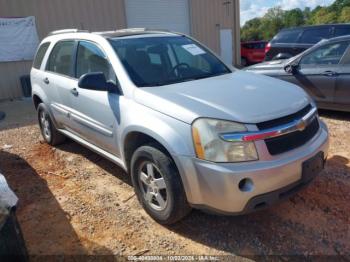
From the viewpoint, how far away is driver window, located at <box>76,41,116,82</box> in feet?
11.4

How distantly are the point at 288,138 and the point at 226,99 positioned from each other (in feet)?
1.93

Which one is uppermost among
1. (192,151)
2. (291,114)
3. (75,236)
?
(291,114)

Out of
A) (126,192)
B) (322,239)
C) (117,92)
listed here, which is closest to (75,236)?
(126,192)

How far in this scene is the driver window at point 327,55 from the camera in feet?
18.4

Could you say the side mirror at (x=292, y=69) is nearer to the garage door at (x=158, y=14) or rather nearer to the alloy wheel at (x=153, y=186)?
the alloy wheel at (x=153, y=186)

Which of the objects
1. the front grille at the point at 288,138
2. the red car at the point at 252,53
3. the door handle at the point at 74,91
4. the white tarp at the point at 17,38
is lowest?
the red car at the point at 252,53

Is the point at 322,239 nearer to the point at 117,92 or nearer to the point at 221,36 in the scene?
the point at 117,92

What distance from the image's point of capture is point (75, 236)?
3.00 m

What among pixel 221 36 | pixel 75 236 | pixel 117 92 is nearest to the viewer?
pixel 75 236

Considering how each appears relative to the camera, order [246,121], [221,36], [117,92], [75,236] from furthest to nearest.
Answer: [221,36], [117,92], [75,236], [246,121]

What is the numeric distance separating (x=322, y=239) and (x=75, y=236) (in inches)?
84.5

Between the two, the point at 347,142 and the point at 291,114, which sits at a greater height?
the point at 291,114

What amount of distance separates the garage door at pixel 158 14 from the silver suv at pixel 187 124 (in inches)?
360

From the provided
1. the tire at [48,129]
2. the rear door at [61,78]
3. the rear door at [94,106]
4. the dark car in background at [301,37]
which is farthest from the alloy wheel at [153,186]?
the dark car in background at [301,37]
